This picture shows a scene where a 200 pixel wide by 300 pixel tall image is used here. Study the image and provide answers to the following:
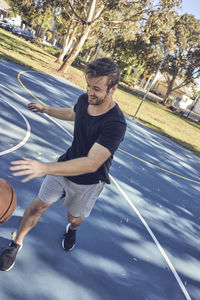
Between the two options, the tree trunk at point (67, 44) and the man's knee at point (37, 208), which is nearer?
the man's knee at point (37, 208)

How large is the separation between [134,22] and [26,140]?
20.3m

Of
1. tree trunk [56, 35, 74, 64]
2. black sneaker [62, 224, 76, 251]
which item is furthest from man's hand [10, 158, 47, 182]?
tree trunk [56, 35, 74, 64]

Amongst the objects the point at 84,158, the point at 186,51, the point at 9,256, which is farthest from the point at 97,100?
the point at 186,51

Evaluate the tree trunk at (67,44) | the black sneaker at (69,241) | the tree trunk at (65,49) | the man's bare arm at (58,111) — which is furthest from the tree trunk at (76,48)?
the black sneaker at (69,241)

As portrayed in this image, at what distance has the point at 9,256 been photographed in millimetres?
3129

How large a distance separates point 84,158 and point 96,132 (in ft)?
1.44

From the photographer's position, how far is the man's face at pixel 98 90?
2.36 meters

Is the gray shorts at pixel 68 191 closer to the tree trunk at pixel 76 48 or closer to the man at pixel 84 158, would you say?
the man at pixel 84 158

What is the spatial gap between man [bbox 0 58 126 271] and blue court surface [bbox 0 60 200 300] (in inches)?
13.8

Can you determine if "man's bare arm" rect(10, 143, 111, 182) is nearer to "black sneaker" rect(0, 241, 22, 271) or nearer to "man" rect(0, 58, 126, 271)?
"man" rect(0, 58, 126, 271)

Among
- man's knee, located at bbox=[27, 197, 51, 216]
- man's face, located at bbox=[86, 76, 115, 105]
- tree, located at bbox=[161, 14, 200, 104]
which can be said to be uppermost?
tree, located at bbox=[161, 14, 200, 104]

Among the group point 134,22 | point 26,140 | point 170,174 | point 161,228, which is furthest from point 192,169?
point 134,22

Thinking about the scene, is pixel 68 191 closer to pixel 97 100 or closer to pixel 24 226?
pixel 24 226

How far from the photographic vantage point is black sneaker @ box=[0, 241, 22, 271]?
3.06 m
